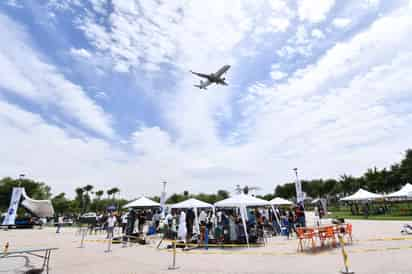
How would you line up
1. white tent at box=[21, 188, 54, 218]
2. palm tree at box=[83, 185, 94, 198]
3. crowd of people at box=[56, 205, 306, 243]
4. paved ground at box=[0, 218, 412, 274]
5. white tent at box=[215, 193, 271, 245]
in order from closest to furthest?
paved ground at box=[0, 218, 412, 274] → crowd of people at box=[56, 205, 306, 243] → white tent at box=[215, 193, 271, 245] → white tent at box=[21, 188, 54, 218] → palm tree at box=[83, 185, 94, 198]

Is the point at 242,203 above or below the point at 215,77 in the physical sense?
below

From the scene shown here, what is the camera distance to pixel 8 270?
7.17 metres

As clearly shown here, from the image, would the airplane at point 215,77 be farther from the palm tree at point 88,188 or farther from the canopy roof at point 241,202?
the palm tree at point 88,188

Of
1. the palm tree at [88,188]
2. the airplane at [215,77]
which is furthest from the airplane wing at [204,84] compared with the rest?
the palm tree at [88,188]

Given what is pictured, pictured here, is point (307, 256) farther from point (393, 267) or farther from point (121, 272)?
point (121, 272)

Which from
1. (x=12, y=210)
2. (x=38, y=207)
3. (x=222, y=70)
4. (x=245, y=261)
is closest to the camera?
(x=245, y=261)

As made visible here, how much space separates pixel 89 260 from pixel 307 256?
767 centimetres

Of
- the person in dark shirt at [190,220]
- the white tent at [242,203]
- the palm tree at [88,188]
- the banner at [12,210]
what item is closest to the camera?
the white tent at [242,203]

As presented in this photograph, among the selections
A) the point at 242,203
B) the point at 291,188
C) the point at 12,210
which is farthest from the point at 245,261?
the point at 291,188

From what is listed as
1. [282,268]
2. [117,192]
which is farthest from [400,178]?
[117,192]

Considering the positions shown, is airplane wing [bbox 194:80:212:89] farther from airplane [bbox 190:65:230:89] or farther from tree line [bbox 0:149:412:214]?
tree line [bbox 0:149:412:214]

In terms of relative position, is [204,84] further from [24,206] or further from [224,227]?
[24,206]

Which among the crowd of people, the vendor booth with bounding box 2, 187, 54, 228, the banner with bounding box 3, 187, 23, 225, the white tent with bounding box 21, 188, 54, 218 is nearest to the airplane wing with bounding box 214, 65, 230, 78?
the crowd of people

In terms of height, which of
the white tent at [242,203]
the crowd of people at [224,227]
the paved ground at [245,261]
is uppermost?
the white tent at [242,203]
